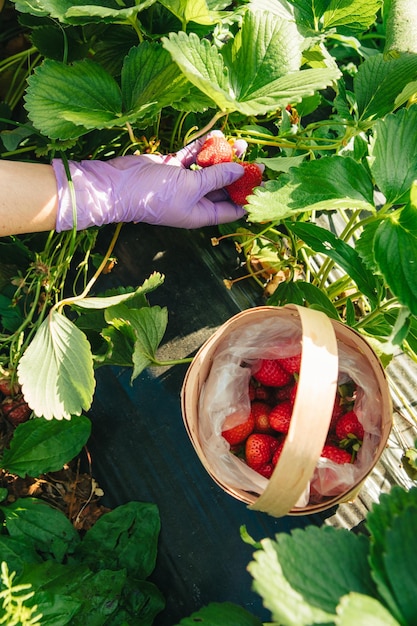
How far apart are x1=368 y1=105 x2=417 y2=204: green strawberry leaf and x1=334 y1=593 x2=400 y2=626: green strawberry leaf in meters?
0.55

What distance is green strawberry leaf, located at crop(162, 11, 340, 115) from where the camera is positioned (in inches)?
34.1

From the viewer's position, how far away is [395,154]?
2.86 feet

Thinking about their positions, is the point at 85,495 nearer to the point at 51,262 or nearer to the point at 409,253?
the point at 51,262

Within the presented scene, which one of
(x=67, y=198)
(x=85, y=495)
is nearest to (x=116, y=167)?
(x=67, y=198)

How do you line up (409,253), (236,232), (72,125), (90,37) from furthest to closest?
(236,232) → (90,37) → (72,125) → (409,253)

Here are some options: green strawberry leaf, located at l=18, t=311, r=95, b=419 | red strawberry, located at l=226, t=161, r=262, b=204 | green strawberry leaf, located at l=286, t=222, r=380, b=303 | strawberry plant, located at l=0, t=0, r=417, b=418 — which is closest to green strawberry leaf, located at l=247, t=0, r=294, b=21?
strawberry plant, located at l=0, t=0, r=417, b=418

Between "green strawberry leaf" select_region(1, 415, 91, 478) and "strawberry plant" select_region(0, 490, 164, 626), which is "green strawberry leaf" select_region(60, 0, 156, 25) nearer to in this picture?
"green strawberry leaf" select_region(1, 415, 91, 478)

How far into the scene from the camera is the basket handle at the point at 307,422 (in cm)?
77

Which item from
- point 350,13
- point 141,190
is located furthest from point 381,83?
point 141,190

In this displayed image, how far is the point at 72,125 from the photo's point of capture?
1.02m

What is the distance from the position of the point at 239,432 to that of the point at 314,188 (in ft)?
1.52

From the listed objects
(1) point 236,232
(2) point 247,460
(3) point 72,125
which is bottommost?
(2) point 247,460

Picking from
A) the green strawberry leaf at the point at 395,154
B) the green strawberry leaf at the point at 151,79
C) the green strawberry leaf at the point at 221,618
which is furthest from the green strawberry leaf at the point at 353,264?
the green strawberry leaf at the point at 221,618

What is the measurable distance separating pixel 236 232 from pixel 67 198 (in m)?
0.35
